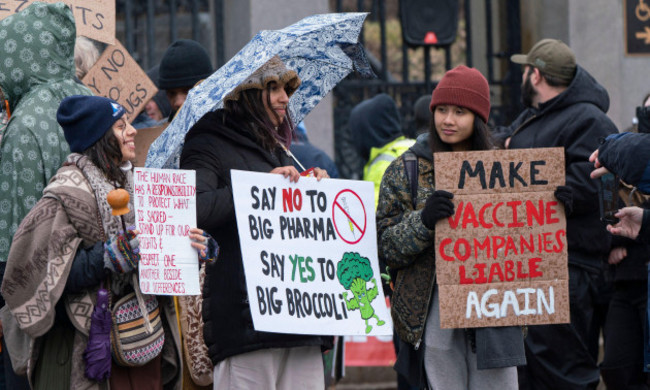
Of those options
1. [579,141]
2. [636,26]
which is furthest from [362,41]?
[579,141]

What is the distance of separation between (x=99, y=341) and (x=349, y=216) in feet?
3.74

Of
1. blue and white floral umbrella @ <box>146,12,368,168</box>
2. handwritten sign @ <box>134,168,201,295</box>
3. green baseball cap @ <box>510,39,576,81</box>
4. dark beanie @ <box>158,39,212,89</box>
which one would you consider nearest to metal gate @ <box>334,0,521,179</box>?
green baseball cap @ <box>510,39,576,81</box>

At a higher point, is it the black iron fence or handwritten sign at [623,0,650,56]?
the black iron fence

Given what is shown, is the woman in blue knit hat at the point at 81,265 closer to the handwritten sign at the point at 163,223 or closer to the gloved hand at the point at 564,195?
the handwritten sign at the point at 163,223

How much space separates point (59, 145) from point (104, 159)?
1.34ft

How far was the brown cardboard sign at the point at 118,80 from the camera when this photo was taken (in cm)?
569

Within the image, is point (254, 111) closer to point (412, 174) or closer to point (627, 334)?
point (412, 174)

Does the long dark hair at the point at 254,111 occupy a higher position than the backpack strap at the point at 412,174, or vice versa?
the long dark hair at the point at 254,111

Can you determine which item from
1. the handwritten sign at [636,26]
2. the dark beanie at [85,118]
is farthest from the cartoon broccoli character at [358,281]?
the handwritten sign at [636,26]

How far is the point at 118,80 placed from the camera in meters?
5.72

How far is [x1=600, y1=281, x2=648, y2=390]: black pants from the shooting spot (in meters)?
6.34

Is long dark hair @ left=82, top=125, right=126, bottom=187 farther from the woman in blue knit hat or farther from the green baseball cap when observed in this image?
the green baseball cap

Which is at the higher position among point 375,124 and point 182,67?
point 182,67

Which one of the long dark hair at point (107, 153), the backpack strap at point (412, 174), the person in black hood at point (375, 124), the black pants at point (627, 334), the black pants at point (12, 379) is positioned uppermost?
the long dark hair at point (107, 153)
